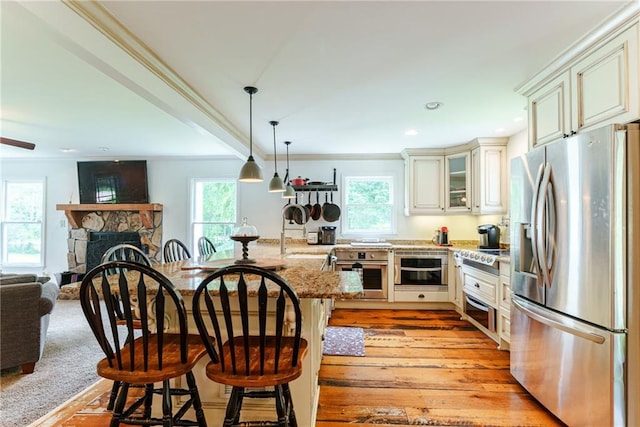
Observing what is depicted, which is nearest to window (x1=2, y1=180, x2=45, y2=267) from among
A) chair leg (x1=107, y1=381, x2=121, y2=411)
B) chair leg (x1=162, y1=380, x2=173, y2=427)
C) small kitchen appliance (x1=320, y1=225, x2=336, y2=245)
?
small kitchen appliance (x1=320, y1=225, x2=336, y2=245)

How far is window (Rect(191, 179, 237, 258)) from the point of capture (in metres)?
5.16

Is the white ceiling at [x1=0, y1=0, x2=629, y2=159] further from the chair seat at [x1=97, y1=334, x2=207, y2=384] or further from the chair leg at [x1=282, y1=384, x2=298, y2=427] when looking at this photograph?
the chair leg at [x1=282, y1=384, x2=298, y2=427]

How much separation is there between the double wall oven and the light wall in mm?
695

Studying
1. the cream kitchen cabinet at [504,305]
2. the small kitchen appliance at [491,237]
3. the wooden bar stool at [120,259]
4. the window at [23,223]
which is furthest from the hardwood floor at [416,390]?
the window at [23,223]

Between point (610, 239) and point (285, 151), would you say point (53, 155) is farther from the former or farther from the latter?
point (610, 239)

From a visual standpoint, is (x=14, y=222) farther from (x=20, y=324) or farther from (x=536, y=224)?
(x=536, y=224)

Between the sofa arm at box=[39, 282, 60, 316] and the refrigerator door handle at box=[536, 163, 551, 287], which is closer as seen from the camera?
the refrigerator door handle at box=[536, 163, 551, 287]

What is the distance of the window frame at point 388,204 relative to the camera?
489 centimetres

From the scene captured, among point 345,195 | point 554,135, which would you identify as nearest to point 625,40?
point 554,135

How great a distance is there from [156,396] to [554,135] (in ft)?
9.99

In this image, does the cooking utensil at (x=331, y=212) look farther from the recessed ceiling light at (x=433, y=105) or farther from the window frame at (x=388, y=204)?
the recessed ceiling light at (x=433, y=105)

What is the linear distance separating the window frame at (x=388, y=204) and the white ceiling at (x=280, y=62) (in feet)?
4.60

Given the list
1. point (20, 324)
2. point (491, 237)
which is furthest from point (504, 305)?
point (20, 324)

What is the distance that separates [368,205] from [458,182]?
52.8 inches
